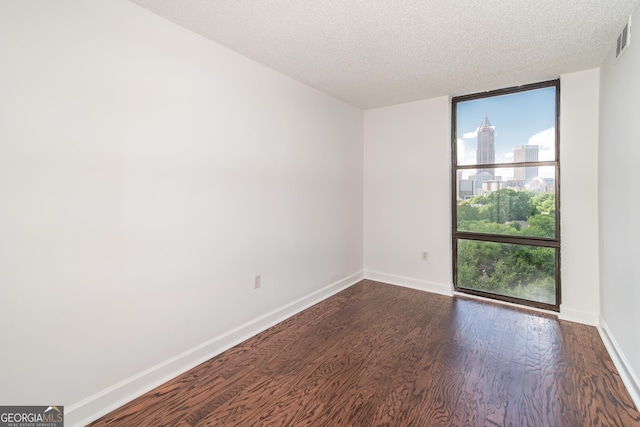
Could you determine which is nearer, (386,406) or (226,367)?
(386,406)

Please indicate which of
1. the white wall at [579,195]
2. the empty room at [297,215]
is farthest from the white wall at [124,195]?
the white wall at [579,195]

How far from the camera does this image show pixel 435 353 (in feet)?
7.66

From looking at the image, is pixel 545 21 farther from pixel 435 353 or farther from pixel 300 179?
pixel 435 353

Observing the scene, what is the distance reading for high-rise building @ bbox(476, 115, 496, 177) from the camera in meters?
3.46

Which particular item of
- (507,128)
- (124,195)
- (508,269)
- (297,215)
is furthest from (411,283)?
(124,195)

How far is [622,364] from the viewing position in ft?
6.67

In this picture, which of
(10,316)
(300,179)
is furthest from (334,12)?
(10,316)

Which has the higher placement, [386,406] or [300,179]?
[300,179]

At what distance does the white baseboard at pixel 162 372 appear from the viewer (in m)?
1.62

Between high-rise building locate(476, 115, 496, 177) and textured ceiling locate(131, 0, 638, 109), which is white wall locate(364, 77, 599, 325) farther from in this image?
textured ceiling locate(131, 0, 638, 109)

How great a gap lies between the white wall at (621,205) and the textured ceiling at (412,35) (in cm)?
31

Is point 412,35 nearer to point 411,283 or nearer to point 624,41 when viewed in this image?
point 624,41

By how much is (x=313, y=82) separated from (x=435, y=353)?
284 centimetres

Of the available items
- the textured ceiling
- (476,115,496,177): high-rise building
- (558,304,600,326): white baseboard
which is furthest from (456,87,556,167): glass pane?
(558,304,600,326): white baseboard
